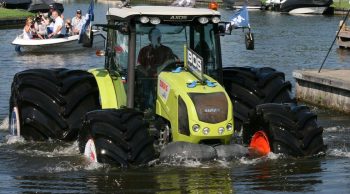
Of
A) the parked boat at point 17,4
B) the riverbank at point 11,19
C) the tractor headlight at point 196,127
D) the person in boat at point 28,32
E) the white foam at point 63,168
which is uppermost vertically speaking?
the tractor headlight at point 196,127

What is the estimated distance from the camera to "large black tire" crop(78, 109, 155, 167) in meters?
10.9

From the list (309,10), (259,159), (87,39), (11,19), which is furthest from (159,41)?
(309,10)

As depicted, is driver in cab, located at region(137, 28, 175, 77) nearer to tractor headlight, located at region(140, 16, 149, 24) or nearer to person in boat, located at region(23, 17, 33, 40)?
tractor headlight, located at region(140, 16, 149, 24)

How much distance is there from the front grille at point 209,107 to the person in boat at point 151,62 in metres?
1.02

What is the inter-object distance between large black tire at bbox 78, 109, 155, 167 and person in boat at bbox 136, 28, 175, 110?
785 millimetres

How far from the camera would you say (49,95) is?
13.2 meters

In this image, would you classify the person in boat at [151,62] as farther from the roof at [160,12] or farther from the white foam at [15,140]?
the white foam at [15,140]

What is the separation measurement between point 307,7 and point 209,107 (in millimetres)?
62173

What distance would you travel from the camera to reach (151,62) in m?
12.0

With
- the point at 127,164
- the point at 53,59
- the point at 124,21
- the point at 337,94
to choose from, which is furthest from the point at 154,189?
the point at 53,59

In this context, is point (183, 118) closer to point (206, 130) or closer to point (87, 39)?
point (206, 130)

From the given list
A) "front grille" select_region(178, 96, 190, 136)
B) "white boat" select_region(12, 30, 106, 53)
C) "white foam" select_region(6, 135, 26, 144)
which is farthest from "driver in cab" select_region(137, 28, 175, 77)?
"white boat" select_region(12, 30, 106, 53)

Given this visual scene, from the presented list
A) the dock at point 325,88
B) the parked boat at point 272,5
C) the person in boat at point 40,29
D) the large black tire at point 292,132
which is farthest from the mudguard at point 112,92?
the parked boat at point 272,5

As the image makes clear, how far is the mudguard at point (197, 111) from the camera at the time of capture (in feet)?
36.3
